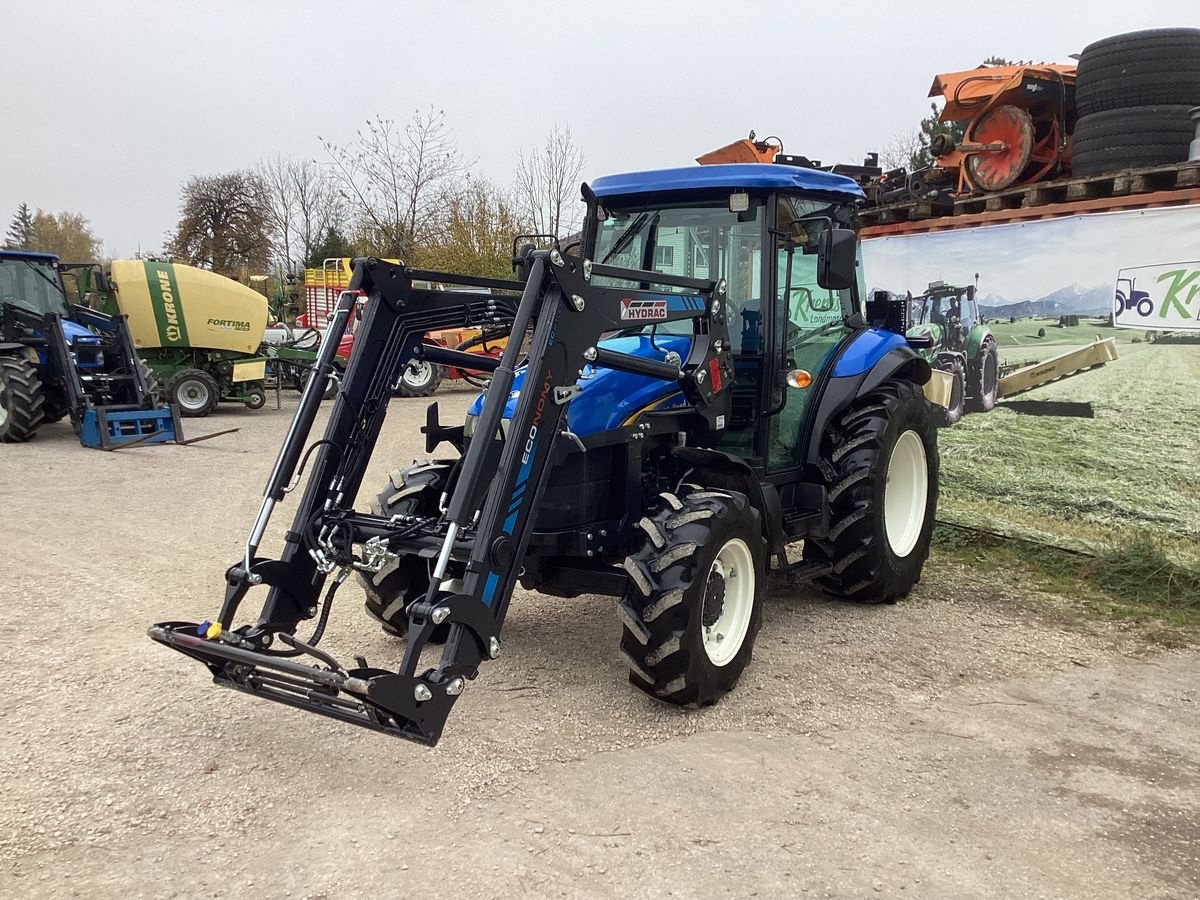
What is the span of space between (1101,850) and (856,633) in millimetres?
2054

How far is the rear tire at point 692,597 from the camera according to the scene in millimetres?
3738

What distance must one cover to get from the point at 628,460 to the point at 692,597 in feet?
2.67

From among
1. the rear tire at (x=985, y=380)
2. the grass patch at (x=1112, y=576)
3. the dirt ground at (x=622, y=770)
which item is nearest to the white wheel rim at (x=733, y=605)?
the dirt ground at (x=622, y=770)

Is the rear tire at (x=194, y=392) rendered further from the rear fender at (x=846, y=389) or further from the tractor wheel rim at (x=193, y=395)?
the rear fender at (x=846, y=389)

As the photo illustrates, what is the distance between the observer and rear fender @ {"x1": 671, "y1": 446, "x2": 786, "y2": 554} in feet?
14.3

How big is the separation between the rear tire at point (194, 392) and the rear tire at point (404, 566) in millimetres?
11154

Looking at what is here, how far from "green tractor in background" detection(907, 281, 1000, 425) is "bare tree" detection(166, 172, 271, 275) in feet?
97.5

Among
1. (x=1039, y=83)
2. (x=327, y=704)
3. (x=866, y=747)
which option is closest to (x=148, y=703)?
(x=327, y=704)

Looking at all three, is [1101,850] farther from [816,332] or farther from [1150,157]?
[1150,157]

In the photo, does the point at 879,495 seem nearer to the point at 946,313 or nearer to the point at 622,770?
the point at 622,770

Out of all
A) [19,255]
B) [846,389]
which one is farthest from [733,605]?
[19,255]

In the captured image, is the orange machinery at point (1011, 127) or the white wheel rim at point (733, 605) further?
the orange machinery at point (1011, 127)

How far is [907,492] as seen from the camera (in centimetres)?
586

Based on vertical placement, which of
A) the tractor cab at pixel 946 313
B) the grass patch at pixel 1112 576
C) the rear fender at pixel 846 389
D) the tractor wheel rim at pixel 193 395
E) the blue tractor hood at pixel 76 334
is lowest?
the grass patch at pixel 1112 576
